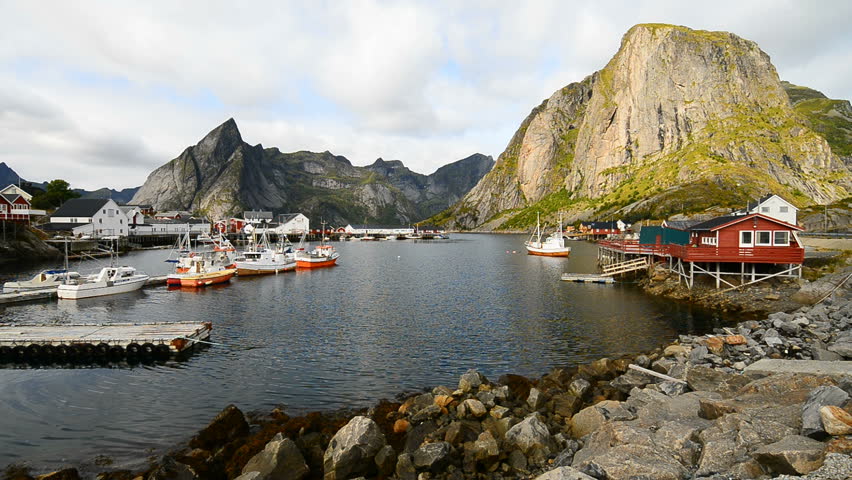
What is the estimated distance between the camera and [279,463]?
527 inches

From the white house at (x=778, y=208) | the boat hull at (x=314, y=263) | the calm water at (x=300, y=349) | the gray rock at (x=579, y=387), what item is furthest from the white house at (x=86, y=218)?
the white house at (x=778, y=208)

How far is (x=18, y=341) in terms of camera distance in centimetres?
2694

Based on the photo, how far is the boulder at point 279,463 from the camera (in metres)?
13.2

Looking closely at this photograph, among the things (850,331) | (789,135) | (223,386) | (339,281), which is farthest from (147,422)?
(789,135)

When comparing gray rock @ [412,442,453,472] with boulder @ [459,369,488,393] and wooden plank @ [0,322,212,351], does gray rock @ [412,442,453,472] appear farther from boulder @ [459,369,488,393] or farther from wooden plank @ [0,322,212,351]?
wooden plank @ [0,322,212,351]

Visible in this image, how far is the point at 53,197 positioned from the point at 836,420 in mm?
187191

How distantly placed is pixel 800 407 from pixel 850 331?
18.2 metres

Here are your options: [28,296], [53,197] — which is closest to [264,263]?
[28,296]

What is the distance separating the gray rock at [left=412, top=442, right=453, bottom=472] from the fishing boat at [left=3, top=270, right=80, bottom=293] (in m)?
51.7

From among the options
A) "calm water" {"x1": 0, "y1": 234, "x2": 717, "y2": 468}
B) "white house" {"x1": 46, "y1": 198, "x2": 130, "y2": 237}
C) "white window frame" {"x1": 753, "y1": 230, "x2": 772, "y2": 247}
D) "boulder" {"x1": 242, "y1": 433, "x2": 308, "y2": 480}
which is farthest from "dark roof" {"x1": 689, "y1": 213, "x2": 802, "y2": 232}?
"white house" {"x1": 46, "y1": 198, "x2": 130, "y2": 237}

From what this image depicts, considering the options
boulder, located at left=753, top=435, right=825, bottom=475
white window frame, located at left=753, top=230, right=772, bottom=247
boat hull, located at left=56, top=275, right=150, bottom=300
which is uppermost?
white window frame, located at left=753, top=230, right=772, bottom=247

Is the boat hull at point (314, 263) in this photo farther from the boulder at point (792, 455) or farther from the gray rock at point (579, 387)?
the boulder at point (792, 455)

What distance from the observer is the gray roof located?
123m

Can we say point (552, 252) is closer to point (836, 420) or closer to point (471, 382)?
point (471, 382)
